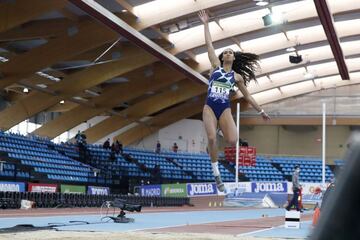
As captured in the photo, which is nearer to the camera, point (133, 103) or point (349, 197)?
point (349, 197)

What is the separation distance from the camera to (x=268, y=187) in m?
35.8

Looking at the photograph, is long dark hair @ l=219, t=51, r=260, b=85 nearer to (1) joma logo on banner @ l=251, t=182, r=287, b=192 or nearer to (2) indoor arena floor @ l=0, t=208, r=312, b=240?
(2) indoor arena floor @ l=0, t=208, r=312, b=240

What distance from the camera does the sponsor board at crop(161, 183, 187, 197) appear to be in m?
34.2

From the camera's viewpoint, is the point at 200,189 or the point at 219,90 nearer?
the point at 219,90

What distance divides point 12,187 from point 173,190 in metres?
13.2

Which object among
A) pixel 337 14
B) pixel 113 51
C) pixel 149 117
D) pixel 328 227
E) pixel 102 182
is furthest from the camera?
pixel 149 117

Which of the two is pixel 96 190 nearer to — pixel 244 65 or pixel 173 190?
pixel 173 190

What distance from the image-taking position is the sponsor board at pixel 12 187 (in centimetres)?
2227

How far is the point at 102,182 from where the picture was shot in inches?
1417

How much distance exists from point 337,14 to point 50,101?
59.6ft

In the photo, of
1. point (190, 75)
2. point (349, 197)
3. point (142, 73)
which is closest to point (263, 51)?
point (190, 75)

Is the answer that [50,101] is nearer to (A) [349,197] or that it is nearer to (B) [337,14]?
(B) [337,14]

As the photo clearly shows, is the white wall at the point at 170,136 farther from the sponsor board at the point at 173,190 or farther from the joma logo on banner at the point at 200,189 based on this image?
the sponsor board at the point at 173,190

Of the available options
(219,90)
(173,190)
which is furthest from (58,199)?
(219,90)
